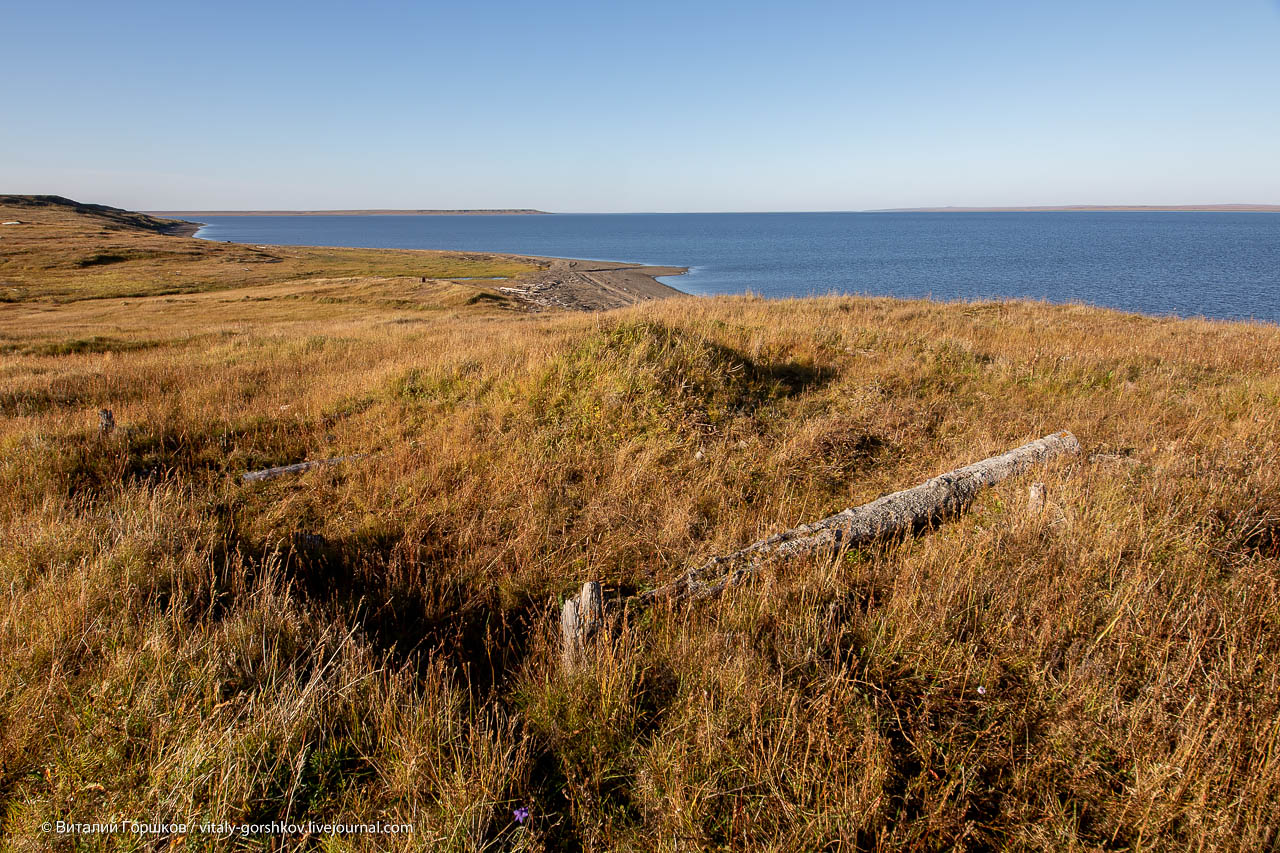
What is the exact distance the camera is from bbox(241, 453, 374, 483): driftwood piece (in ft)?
20.8

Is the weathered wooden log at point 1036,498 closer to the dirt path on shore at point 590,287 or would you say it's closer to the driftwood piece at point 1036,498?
the driftwood piece at point 1036,498

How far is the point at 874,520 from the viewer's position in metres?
4.95

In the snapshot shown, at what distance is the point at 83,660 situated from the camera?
297 centimetres

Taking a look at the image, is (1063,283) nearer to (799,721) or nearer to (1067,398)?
(1067,398)

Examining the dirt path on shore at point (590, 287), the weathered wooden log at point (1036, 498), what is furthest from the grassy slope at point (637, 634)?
the dirt path on shore at point (590, 287)

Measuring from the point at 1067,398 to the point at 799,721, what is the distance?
29.5 ft

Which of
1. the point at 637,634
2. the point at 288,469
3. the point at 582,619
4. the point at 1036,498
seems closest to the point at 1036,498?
the point at 1036,498

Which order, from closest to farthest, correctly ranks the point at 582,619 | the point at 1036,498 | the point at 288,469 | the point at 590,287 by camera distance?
the point at 582,619, the point at 1036,498, the point at 288,469, the point at 590,287

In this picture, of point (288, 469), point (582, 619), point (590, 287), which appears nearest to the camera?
point (582, 619)

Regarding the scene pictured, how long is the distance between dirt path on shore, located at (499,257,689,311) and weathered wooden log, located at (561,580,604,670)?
31572mm

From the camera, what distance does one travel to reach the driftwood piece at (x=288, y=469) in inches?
249

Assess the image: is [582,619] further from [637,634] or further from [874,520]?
[874,520]

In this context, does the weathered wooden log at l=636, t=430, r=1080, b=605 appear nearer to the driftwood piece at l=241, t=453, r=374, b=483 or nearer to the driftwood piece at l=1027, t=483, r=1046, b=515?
the driftwood piece at l=1027, t=483, r=1046, b=515

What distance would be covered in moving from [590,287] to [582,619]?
1997 inches
